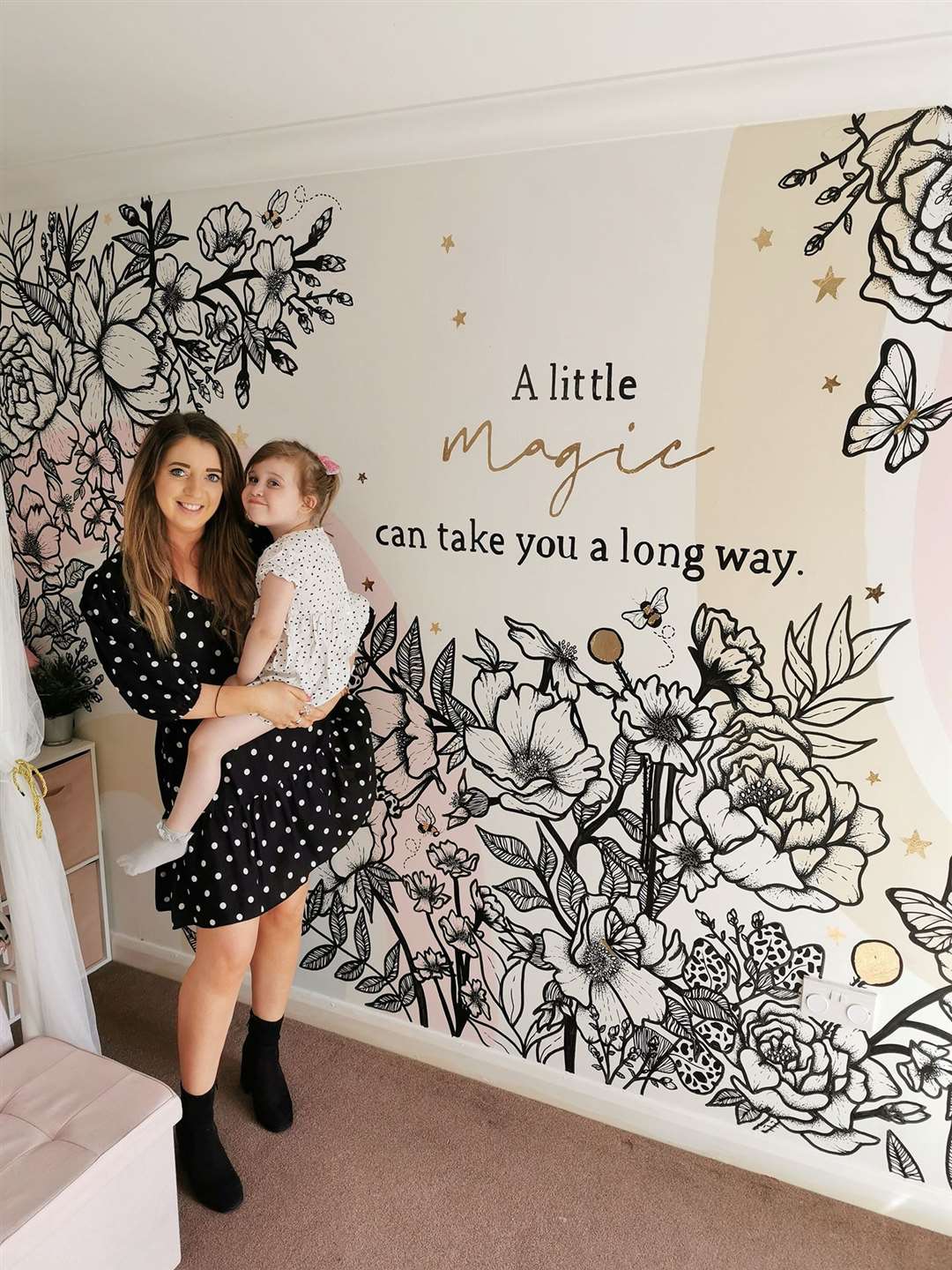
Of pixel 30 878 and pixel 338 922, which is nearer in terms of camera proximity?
pixel 30 878

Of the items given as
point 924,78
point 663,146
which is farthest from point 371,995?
point 924,78

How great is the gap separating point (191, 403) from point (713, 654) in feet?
4.65

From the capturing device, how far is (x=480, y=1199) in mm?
2072

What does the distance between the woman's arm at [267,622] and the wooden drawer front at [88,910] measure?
1192 millimetres

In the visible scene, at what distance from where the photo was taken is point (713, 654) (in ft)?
6.37

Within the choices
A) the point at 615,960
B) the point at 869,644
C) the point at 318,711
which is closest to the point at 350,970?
the point at 615,960

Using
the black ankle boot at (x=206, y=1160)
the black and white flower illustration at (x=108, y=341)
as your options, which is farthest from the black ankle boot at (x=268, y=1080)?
the black and white flower illustration at (x=108, y=341)

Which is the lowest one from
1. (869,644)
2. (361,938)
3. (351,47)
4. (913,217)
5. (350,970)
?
(350,970)

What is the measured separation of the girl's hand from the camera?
1965 millimetres

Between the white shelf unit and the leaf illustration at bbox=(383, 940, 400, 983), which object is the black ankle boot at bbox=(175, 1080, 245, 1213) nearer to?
the leaf illustration at bbox=(383, 940, 400, 983)

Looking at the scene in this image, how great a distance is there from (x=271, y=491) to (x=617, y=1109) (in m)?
1.65

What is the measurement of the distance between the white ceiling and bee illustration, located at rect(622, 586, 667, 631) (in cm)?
96

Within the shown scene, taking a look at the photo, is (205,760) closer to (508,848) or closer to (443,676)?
(443,676)

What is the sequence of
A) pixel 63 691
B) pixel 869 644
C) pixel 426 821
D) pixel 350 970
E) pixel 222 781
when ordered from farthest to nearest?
pixel 63 691 < pixel 350 970 < pixel 426 821 < pixel 222 781 < pixel 869 644
